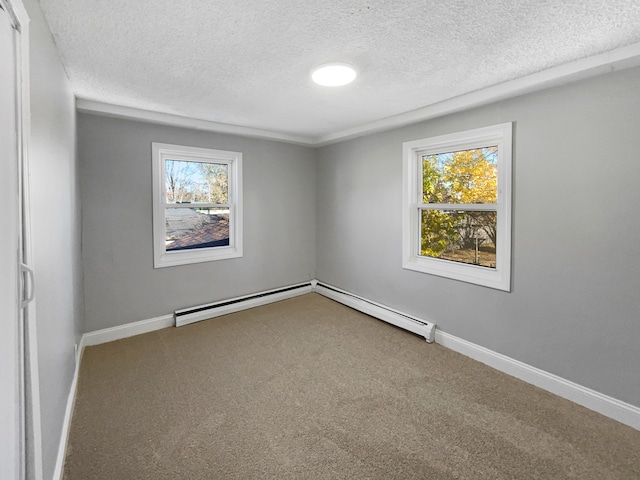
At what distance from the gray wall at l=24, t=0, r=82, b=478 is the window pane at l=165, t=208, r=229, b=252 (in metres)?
1.43

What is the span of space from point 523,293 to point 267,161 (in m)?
3.32

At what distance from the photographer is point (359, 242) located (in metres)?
4.14

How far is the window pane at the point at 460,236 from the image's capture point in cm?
291

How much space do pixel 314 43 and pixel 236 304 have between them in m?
3.12

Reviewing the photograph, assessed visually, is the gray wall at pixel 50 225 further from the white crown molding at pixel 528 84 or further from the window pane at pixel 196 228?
the white crown molding at pixel 528 84

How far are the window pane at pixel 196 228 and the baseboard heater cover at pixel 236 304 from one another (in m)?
0.74

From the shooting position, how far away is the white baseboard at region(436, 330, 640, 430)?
204 centimetres

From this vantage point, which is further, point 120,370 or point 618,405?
point 120,370

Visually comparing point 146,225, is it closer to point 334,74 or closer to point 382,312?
point 334,74

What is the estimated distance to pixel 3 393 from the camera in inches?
37.7

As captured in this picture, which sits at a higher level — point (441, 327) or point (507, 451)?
point (441, 327)

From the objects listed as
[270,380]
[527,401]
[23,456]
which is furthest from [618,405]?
[23,456]

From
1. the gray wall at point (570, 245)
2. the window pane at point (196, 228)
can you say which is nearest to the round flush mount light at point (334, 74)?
the gray wall at point (570, 245)

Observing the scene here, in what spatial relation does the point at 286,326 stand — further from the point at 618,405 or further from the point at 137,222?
the point at 618,405
